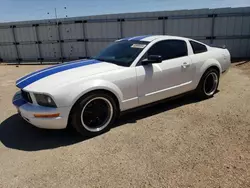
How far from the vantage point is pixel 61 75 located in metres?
3.84

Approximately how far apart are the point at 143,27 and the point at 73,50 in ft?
13.5

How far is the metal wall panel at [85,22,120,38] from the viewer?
40.3 feet

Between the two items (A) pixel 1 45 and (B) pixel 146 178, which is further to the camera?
(A) pixel 1 45

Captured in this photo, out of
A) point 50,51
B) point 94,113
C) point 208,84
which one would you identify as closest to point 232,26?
point 208,84

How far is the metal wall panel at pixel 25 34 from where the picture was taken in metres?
13.7

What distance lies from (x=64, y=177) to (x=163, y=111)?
2.57 metres

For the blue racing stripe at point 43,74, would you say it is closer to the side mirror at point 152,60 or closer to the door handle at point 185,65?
the side mirror at point 152,60

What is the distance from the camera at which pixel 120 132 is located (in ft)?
13.1

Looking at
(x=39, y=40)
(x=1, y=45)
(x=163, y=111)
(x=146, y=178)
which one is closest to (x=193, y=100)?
(x=163, y=111)

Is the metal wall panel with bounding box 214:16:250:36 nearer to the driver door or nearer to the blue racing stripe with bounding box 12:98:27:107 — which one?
the driver door

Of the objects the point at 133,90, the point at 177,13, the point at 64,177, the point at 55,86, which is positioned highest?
the point at 177,13

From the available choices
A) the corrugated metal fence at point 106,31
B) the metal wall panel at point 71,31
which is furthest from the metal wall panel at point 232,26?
the metal wall panel at point 71,31

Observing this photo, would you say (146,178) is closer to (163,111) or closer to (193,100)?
(163,111)

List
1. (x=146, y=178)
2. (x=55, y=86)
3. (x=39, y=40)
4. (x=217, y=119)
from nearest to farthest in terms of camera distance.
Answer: (x=146, y=178)
(x=55, y=86)
(x=217, y=119)
(x=39, y=40)
